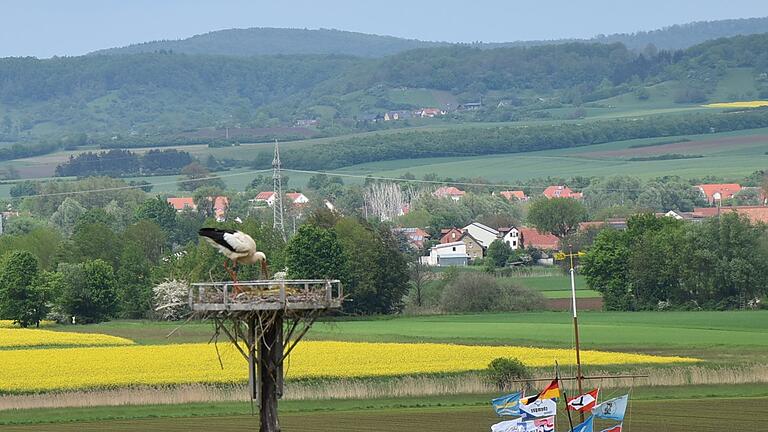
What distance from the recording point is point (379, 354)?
63906 millimetres

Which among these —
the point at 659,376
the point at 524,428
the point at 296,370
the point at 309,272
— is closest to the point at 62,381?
the point at 296,370

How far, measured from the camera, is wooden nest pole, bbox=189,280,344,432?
109 feet

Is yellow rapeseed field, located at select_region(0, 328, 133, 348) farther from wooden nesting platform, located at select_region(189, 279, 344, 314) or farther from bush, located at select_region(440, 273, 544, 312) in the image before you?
wooden nesting platform, located at select_region(189, 279, 344, 314)

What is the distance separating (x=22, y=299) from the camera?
306 ft

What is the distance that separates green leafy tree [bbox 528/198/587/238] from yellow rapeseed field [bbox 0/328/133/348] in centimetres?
8674

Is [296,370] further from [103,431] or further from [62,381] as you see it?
[103,431]

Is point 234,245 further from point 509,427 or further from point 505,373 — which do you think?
point 505,373

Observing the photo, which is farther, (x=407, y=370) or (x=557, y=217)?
(x=557, y=217)

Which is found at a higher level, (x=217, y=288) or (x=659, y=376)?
(x=217, y=288)

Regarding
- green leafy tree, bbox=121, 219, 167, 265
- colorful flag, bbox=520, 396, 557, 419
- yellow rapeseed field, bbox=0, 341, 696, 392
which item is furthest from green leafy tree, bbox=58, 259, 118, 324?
colorful flag, bbox=520, 396, 557, 419

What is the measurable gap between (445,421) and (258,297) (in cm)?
1533

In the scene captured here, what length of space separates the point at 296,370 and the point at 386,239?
4489cm

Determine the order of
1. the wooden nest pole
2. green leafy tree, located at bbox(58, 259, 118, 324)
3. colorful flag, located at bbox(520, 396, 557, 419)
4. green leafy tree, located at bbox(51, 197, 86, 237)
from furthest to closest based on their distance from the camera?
green leafy tree, located at bbox(51, 197, 86, 237)
green leafy tree, located at bbox(58, 259, 118, 324)
colorful flag, located at bbox(520, 396, 557, 419)
the wooden nest pole

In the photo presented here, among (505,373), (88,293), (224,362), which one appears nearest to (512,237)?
(88,293)
